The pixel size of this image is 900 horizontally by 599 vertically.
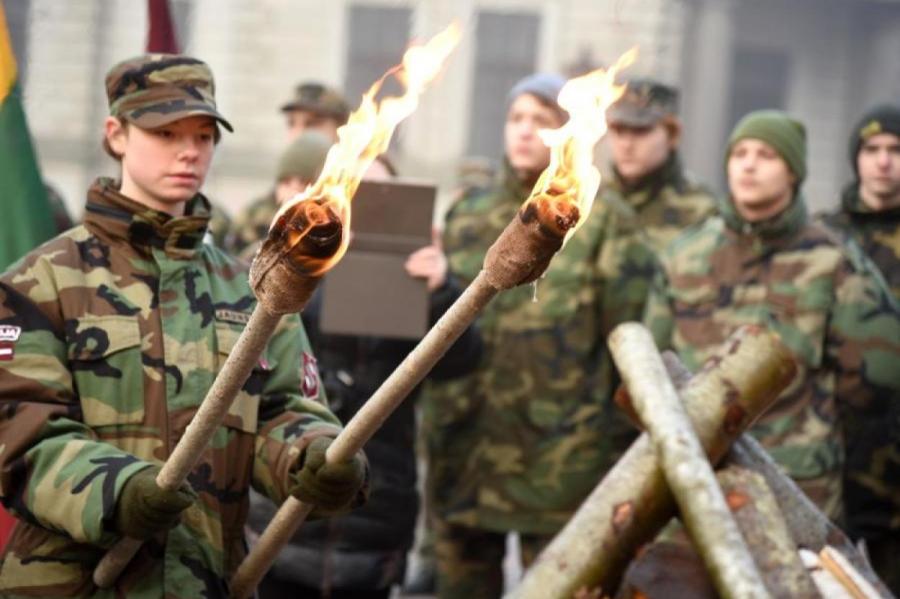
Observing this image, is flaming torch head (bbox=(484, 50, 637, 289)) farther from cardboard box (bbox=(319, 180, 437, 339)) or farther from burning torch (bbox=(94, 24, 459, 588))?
cardboard box (bbox=(319, 180, 437, 339))

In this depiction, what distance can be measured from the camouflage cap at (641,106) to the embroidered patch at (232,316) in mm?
4924

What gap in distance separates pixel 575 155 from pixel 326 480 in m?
1.04

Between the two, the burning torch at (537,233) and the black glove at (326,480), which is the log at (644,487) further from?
the burning torch at (537,233)

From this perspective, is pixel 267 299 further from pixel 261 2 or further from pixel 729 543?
pixel 261 2

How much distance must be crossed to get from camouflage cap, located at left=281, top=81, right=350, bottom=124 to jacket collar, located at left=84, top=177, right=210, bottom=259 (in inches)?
217

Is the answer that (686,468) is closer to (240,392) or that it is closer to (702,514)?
(702,514)

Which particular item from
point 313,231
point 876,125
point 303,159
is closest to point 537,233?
point 313,231

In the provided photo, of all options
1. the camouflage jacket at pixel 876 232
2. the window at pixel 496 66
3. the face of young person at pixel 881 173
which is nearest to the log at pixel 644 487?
the camouflage jacket at pixel 876 232

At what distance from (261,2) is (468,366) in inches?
947

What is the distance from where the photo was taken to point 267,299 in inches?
153

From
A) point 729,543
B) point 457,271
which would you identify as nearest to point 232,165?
point 457,271

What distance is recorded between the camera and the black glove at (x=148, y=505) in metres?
4.44

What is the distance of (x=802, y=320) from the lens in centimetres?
754

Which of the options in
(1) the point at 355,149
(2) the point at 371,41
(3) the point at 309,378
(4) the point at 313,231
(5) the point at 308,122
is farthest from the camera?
(2) the point at 371,41
